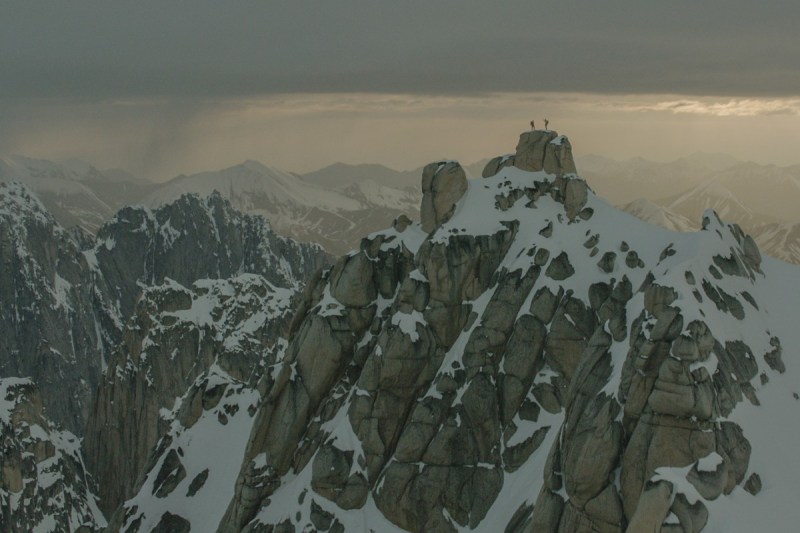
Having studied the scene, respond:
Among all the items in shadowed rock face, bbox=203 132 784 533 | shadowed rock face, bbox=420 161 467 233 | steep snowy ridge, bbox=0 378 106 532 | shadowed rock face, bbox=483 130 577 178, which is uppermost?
shadowed rock face, bbox=483 130 577 178

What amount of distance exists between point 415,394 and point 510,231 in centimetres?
2053

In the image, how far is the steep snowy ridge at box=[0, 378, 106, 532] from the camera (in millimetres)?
165125

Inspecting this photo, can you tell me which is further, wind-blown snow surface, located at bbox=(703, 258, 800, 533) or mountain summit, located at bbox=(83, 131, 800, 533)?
mountain summit, located at bbox=(83, 131, 800, 533)

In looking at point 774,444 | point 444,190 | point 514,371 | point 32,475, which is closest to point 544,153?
point 444,190

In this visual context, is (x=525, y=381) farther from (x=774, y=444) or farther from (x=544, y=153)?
(x=544, y=153)

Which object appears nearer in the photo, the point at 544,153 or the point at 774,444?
the point at 774,444

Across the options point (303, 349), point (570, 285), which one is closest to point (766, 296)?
point (570, 285)

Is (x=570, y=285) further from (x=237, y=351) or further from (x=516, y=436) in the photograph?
(x=237, y=351)

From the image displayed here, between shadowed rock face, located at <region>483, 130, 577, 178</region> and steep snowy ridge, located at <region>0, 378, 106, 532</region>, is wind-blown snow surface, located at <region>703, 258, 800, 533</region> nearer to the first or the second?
shadowed rock face, located at <region>483, 130, 577, 178</region>

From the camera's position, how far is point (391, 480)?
8238 cm

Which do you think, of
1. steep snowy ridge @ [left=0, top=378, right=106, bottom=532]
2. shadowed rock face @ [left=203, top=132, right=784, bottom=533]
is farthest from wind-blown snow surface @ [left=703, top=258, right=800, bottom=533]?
steep snowy ridge @ [left=0, top=378, right=106, bottom=532]

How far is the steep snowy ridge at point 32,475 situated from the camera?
165m

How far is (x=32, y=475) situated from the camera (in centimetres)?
17388

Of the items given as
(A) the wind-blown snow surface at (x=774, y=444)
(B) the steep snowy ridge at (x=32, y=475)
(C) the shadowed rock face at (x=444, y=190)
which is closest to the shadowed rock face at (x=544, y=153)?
(C) the shadowed rock face at (x=444, y=190)
